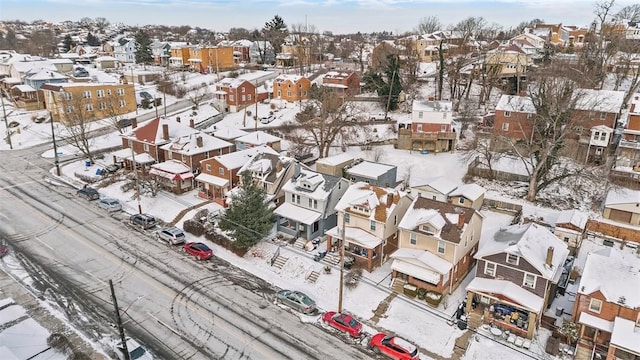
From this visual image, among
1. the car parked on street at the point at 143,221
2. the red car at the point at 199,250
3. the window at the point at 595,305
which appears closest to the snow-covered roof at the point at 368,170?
the red car at the point at 199,250

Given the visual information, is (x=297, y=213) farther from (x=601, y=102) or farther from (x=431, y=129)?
(x=601, y=102)

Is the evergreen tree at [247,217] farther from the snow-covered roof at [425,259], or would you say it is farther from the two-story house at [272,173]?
the snow-covered roof at [425,259]

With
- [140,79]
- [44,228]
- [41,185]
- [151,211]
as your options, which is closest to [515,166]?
[151,211]

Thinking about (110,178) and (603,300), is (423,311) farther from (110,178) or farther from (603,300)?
(110,178)

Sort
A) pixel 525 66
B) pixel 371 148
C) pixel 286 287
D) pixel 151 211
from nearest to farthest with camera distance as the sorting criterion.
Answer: pixel 286 287 → pixel 151 211 → pixel 371 148 → pixel 525 66

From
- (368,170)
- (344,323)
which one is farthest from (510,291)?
(368,170)
